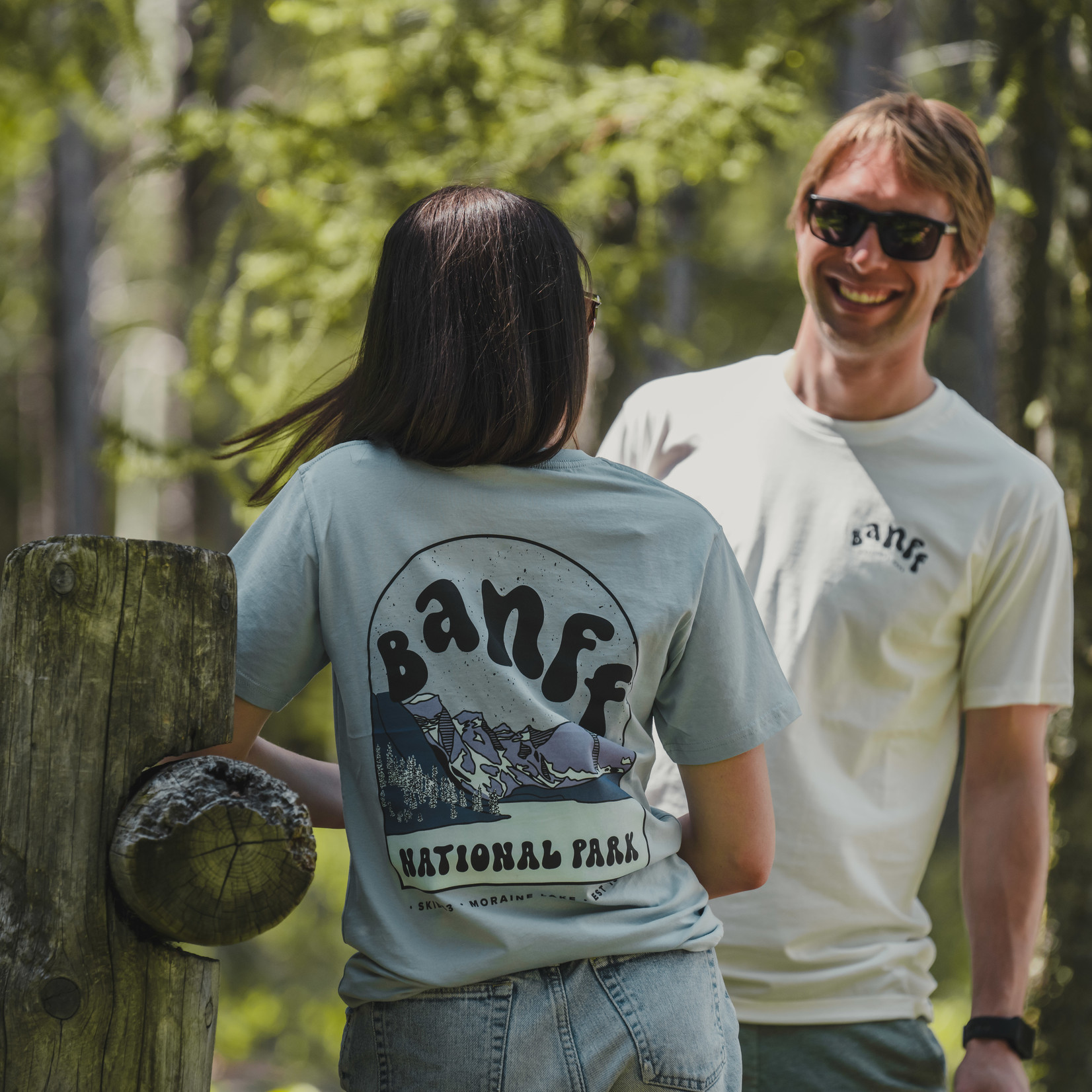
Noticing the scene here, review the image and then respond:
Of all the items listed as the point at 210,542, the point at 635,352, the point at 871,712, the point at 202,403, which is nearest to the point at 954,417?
the point at 871,712

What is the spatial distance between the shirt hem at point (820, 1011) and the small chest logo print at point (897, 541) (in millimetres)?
853

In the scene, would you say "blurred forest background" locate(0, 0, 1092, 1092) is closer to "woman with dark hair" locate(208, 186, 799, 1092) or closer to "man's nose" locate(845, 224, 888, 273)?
"woman with dark hair" locate(208, 186, 799, 1092)

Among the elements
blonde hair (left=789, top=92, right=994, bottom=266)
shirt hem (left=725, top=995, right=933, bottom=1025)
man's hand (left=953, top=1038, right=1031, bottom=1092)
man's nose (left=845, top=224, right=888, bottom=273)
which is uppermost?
blonde hair (left=789, top=92, right=994, bottom=266)

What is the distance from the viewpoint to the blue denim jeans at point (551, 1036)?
1.40 m

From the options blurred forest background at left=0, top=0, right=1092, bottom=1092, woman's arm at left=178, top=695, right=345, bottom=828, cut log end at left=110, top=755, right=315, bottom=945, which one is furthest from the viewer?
blurred forest background at left=0, top=0, right=1092, bottom=1092

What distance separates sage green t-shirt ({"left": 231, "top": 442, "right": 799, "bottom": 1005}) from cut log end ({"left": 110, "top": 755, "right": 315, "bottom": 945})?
4.3 inches

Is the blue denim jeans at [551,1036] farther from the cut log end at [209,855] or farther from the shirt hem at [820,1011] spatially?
the shirt hem at [820,1011]

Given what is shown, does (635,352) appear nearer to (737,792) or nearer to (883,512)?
(883,512)

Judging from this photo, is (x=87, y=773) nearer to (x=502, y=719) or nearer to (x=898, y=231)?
(x=502, y=719)

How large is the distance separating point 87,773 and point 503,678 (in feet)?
1.67

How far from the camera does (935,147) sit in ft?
8.30

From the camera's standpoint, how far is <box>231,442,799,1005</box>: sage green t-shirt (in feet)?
4.73

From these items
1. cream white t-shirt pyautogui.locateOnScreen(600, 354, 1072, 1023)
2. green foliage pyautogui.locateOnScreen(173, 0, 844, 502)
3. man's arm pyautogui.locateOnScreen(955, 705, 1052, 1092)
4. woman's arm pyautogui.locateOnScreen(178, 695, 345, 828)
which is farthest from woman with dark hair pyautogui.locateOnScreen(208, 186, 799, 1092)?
green foliage pyautogui.locateOnScreen(173, 0, 844, 502)

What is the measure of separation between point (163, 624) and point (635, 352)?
3.20 meters
